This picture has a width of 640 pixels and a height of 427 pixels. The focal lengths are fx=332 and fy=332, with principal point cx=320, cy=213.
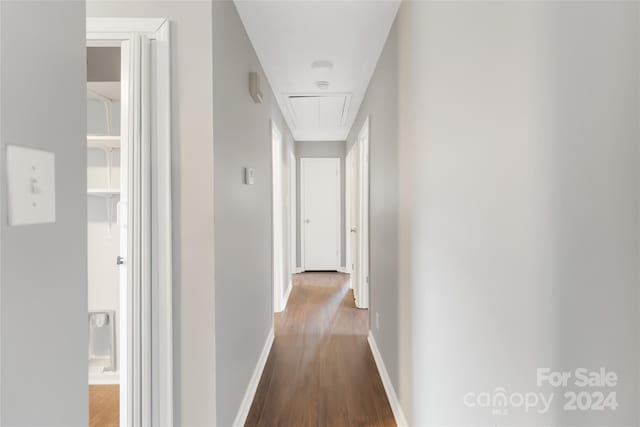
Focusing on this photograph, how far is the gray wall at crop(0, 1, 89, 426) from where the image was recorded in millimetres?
→ 489

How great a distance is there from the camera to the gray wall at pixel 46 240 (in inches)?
19.3

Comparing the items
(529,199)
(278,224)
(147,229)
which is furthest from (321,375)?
(529,199)

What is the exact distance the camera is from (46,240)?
1.83ft

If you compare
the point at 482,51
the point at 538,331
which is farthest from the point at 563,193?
the point at 482,51

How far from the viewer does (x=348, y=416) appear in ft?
6.64

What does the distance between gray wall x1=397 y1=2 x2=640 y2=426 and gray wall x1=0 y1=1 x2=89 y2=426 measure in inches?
37.8

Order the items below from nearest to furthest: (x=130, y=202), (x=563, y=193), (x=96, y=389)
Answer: (x=563, y=193) < (x=130, y=202) < (x=96, y=389)

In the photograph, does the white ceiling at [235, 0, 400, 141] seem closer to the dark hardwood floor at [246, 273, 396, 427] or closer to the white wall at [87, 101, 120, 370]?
the white wall at [87, 101, 120, 370]

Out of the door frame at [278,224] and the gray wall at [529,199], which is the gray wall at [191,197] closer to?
the gray wall at [529,199]

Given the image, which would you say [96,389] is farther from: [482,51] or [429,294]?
[482,51]

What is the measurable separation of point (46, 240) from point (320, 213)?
5.67 m

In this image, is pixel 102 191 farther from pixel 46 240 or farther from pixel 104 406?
pixel 46 240

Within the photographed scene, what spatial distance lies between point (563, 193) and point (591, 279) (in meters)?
0.17

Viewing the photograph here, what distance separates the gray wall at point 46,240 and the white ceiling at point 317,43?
1.50 meters
